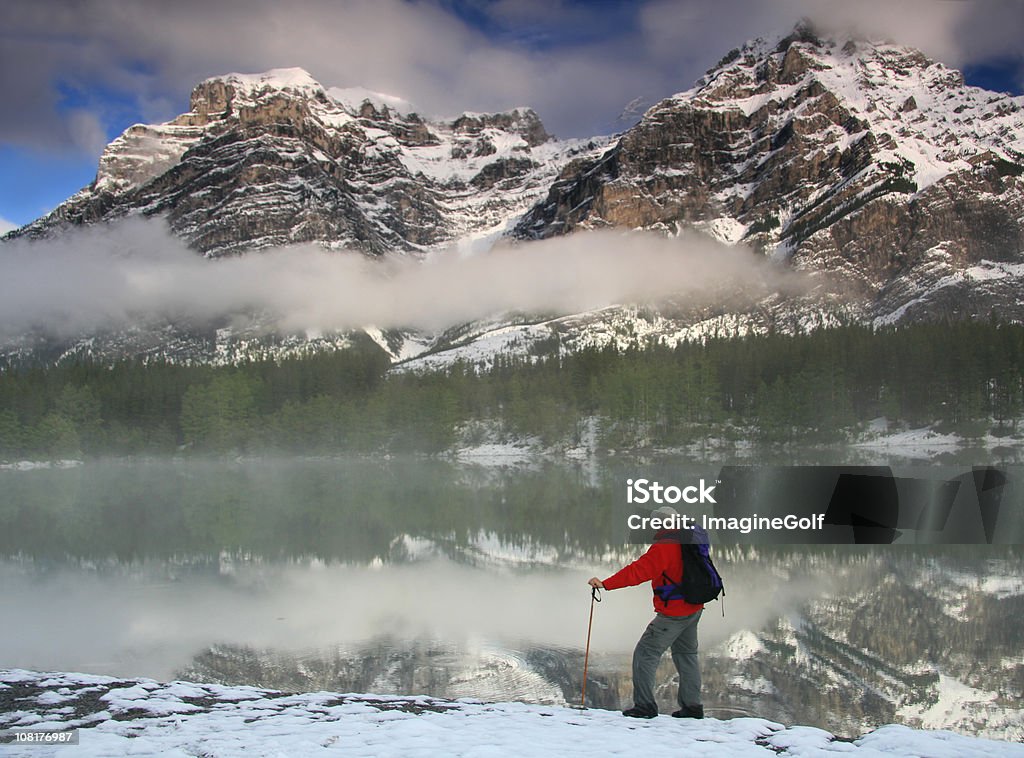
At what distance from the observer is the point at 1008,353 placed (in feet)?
316

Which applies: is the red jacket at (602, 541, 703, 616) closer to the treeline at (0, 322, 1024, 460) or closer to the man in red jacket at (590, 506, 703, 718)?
the man in red jacket at (590, 506, 703, 718)

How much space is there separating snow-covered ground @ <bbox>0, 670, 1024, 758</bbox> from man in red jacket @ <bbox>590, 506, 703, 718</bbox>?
45 centimetres

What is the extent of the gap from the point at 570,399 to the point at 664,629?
106m

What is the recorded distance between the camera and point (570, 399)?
118 meters

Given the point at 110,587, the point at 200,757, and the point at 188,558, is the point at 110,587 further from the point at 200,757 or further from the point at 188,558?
the point at 200,757

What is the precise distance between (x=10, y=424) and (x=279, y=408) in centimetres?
3609

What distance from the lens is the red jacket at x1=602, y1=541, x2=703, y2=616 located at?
11719 mm

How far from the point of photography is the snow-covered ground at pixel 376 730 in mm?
9727

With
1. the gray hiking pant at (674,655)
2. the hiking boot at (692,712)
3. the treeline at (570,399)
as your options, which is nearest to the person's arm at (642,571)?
the gray hiking pant at (674,655)

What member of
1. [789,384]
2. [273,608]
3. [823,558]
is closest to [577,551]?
[823,558]

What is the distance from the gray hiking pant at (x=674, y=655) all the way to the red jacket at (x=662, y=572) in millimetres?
178
